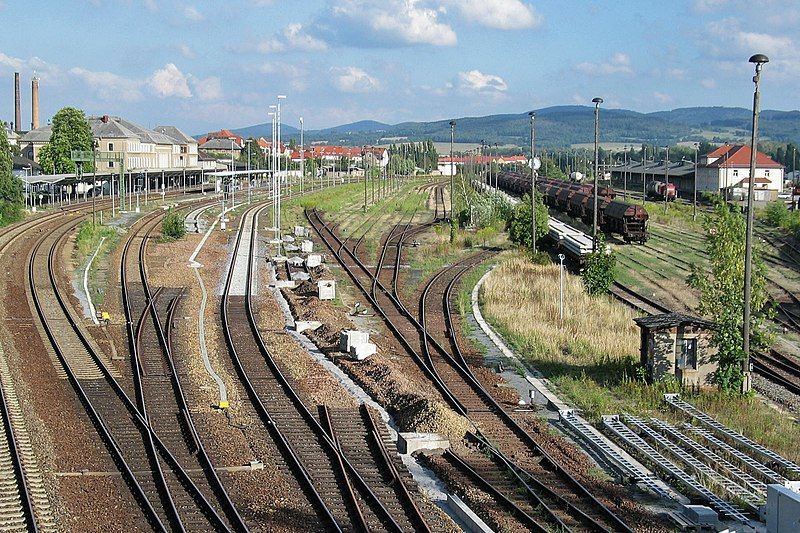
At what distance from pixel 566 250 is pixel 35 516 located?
108ft

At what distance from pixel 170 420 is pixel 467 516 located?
6.79 meters

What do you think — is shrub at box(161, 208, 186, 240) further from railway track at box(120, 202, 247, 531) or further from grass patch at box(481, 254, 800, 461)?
grass patch at box(481, 254, 800, 461)

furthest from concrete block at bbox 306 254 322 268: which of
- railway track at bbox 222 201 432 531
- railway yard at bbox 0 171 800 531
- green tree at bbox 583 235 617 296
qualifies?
railway track at bbox 222 201 432 531

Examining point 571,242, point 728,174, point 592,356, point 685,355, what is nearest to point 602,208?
point 571,242

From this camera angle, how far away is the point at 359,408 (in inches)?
742

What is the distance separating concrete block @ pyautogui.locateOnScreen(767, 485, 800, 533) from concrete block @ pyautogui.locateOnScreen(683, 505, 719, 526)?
83 cm

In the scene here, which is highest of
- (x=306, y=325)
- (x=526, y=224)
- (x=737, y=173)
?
(x=737, y=173)

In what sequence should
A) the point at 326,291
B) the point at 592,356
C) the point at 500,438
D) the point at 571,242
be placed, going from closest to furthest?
the point at 500,438 < the point at 592,356 < the point at 326,291 < the point at 571,242

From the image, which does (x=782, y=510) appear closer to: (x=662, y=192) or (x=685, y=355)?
(x=685, y=355)

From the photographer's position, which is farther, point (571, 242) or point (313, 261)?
point (571, 242)

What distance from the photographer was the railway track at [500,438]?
43.7 ft

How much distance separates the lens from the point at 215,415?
18.2 m

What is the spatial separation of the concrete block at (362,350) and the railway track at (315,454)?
5.76 feet

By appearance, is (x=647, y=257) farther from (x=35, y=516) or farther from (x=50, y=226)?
(x=35, y=516)
